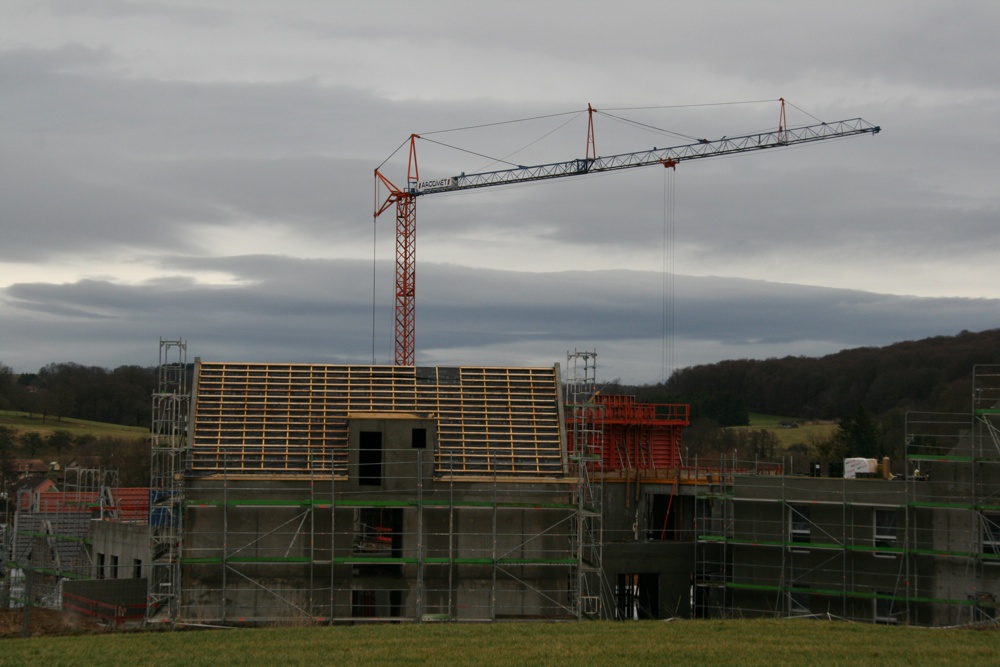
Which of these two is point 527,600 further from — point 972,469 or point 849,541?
point 972,469

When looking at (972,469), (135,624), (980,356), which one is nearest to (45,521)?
(135,624)

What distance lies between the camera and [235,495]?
34.5 meters

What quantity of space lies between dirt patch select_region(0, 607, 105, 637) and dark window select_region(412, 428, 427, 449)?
34.4 ft

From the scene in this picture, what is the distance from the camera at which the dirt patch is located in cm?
2797

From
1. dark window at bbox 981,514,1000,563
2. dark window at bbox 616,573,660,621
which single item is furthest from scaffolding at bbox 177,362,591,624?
dark window at bbox 981,514,1000,563

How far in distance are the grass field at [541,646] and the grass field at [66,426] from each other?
98123mm

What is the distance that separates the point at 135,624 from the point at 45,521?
20.2 m

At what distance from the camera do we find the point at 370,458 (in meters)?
35.6

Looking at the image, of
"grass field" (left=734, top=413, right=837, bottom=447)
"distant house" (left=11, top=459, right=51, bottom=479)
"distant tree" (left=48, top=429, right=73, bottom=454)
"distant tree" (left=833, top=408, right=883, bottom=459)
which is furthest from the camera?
"grass field" (left=734, top=413, right=837, bottom=447)

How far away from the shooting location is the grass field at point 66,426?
124m

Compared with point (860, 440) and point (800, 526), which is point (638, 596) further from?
point (860, 440)

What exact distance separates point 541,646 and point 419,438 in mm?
12869

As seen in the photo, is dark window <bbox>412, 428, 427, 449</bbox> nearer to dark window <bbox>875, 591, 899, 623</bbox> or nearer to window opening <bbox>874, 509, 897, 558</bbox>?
window opening <bbox>874, 509, 897, 558</bbox>

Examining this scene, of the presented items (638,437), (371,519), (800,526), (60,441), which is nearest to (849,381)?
(638,437)
